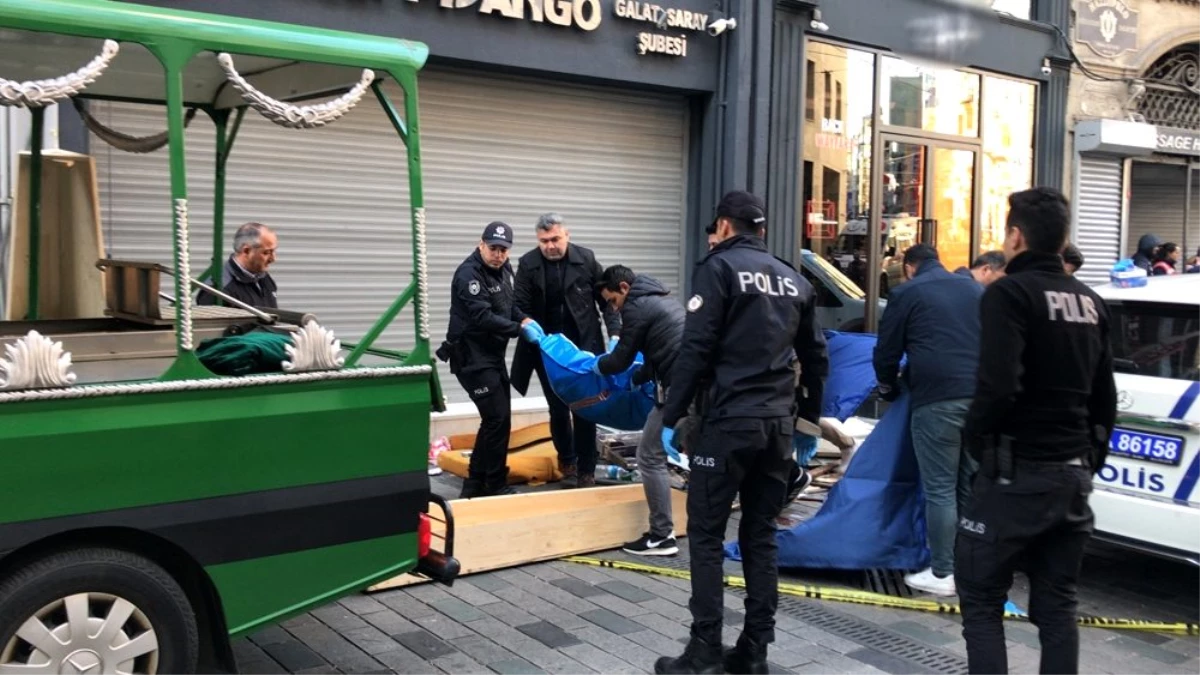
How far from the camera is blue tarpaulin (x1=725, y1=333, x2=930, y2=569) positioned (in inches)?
227

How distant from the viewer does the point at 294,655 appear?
Answer: 464 centimetres

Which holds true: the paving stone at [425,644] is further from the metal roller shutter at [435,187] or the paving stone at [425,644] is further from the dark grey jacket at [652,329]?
the metal roller shutter at [435,187]

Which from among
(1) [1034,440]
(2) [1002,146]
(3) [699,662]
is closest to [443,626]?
(3) [699,662]

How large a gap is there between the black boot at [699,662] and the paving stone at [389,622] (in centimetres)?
124

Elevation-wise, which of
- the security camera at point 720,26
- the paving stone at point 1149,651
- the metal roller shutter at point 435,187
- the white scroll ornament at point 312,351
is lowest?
the paving stone at point 1149,651

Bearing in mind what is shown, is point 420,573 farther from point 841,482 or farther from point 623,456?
point 623,456

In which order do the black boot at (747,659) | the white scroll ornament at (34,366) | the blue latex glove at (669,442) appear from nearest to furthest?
the white scroll ornament at (34,366) < the black boot at (747,659) < the blue latex glove at (669,442)

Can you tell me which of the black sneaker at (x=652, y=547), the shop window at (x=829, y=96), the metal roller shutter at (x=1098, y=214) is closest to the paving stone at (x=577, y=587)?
the black sneaker at (x=652, y=547)

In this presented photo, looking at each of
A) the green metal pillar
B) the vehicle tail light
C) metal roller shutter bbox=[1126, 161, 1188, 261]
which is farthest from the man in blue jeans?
metal roller shutter bbox=[1126, 161, 1188, 261]

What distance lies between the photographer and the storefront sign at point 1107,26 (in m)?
13.3

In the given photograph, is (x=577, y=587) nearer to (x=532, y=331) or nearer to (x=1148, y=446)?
(x=532, y=331)

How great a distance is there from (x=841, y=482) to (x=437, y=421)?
12.4ft

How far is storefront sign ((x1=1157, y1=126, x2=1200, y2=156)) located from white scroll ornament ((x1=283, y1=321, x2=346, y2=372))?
512 inches

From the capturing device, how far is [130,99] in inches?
202
